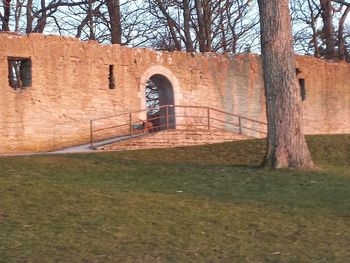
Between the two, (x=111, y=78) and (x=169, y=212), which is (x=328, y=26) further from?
(x=169, y=212)

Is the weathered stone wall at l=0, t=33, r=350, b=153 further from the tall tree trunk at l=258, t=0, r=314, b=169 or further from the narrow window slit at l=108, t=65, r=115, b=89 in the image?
the tall tree trunk at l=258, t=0, r=314, b=169

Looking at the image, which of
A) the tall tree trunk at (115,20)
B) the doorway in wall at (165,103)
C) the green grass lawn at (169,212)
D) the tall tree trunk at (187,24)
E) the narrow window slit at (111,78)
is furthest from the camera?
the tall tree trunk at (187,24)

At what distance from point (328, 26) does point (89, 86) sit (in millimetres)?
18347

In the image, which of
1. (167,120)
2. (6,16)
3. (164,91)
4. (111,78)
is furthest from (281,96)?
(6,16)

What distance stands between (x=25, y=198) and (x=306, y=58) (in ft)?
68.7

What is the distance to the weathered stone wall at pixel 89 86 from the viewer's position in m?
19.7

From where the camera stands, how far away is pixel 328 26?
3488 cm

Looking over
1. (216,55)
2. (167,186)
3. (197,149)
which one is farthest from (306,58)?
(167,186)

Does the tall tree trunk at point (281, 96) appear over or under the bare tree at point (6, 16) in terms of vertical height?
under

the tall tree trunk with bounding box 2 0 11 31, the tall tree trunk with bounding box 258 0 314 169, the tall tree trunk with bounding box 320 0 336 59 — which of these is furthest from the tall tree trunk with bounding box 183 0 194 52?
the tall tree trunk with bounding box 258 0 314 169

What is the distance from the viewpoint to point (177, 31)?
116ft

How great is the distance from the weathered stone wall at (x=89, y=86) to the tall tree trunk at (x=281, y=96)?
909cm

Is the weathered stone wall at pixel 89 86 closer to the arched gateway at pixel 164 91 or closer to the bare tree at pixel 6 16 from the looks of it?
the arched gateway at pixel 164 91

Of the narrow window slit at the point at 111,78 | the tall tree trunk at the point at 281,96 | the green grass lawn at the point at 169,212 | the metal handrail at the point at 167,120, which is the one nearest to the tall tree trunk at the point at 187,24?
the metal handrail at the point at 167,120
